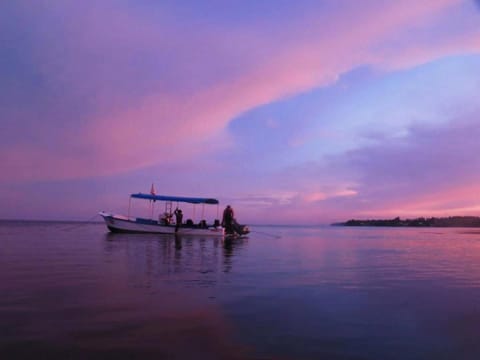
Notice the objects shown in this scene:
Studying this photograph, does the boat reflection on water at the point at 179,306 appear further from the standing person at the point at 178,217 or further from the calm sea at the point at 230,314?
the standing person at the point at 178,217

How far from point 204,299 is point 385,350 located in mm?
4363

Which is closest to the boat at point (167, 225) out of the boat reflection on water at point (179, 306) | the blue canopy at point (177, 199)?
the blue canopy at point (177, 199)

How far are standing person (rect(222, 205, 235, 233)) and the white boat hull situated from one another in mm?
1458

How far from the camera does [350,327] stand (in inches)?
280

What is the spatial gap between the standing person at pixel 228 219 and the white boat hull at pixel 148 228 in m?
1.46

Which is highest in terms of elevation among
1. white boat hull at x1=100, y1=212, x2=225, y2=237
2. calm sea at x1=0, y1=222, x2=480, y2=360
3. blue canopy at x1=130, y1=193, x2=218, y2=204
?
blue canopy at x1=130, y1=193, x2=218, y2=204

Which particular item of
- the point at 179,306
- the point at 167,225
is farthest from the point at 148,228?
the point at 179,306

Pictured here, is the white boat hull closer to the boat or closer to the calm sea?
the boat

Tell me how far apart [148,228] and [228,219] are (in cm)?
824

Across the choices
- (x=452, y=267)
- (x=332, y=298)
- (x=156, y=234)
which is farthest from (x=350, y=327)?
(x=156, y=234)

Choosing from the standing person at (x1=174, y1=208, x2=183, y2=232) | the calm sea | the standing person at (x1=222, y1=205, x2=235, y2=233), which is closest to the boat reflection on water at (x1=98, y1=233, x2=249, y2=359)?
the calm sea

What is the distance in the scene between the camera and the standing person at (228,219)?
40.5 m

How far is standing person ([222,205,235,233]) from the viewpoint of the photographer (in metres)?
40.5

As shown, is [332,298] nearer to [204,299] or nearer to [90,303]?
[204,299]
